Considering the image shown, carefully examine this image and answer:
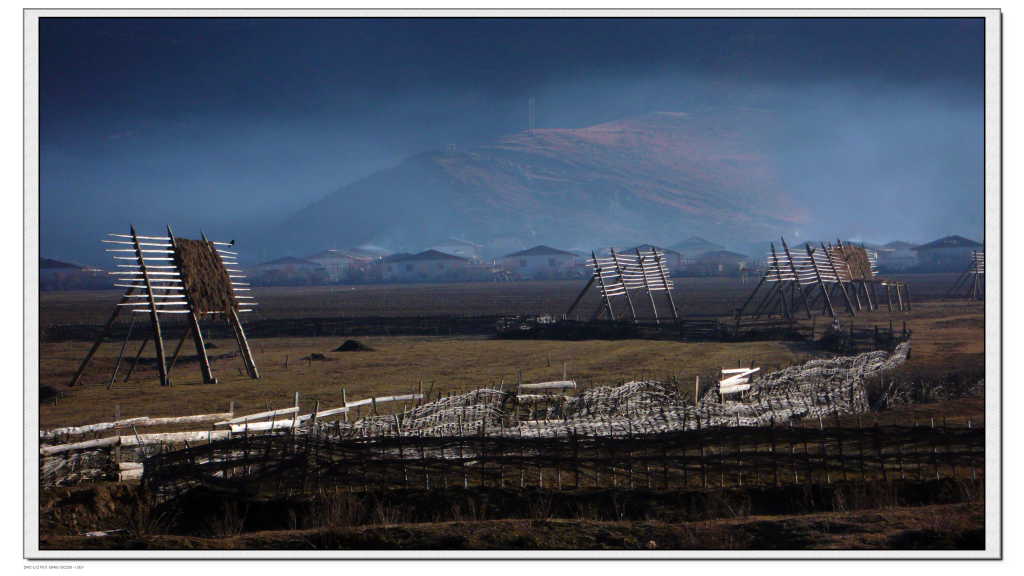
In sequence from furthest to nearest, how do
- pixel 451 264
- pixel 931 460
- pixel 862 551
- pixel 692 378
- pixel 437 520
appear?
pixel 451 264 < pixel 692 378 < pixel 931 460 < pixel 437 520 < pixel 862 551

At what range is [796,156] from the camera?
171375 mm

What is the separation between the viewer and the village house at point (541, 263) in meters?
119

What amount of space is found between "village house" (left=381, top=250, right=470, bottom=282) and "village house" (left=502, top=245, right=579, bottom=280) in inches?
258

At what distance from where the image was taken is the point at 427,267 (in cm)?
11912

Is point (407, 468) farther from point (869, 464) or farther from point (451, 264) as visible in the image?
point (451, 264)

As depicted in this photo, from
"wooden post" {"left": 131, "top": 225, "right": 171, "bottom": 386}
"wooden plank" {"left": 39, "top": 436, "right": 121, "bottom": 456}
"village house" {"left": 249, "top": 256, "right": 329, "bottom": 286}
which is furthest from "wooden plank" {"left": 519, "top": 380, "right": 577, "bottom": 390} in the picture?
"village house" {"left": 249, "top": 256, "right": 329, "bottom": 286}

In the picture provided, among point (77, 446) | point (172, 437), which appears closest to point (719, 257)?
point (172, 437)

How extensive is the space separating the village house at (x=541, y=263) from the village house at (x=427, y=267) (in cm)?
655

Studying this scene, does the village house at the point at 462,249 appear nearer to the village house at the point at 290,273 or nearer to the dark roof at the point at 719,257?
the village house at the point at 290,273

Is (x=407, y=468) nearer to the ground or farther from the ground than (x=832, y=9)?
nearer to the ground

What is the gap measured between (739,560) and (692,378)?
37.3 ft

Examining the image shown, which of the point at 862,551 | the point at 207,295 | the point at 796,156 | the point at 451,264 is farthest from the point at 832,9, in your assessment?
the point at 796,156

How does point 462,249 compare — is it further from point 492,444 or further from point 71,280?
point 492,444

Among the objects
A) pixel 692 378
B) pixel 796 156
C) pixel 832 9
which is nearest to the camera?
pixel 832 9
